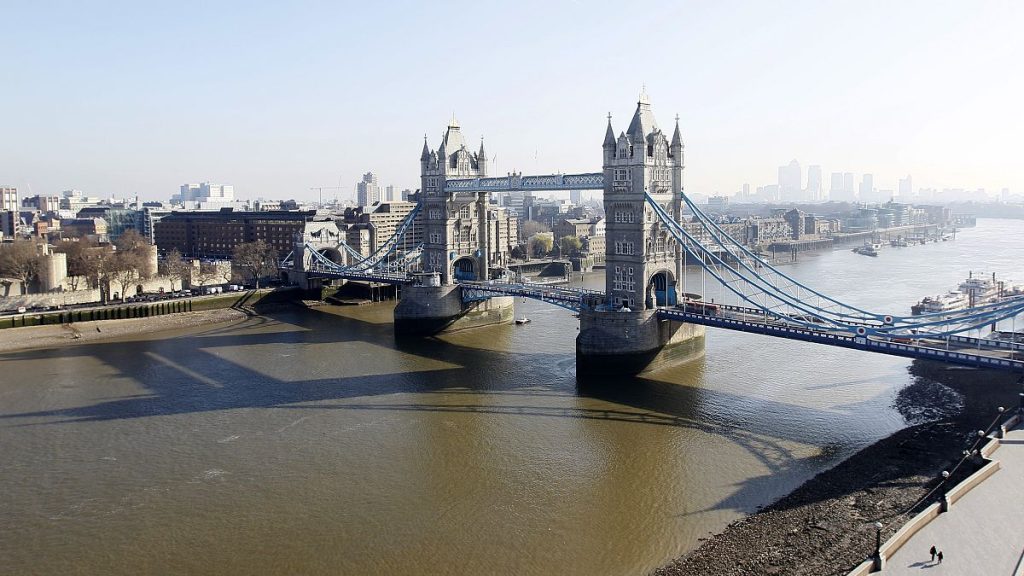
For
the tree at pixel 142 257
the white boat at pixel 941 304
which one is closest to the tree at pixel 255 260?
the tree at pixel 142 257

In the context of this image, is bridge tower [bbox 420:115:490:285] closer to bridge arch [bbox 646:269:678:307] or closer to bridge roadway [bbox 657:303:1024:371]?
bridge arch [bbox 646:269:678:307]

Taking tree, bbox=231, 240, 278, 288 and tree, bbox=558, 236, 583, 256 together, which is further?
tree, bbox=558, 236, 583, 256

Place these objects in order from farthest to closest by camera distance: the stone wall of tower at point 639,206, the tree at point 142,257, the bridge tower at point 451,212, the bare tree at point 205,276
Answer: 1. the bare tree at point 205,276
2. the tree at point 142,257
3. the bridge tower at point 451,212
4. the stone wall of tower at point 639,206

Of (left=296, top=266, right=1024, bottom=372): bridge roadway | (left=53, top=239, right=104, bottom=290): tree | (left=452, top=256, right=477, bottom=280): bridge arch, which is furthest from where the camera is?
(left=53, top=239, right=104, bottom=290): tree

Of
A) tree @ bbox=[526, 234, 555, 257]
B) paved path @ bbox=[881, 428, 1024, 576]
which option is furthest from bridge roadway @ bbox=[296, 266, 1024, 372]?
tree @ bbox=[526, 234, 555, 257]

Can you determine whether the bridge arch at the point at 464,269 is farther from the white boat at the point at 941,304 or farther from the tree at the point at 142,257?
the white boat at the point at 941,304

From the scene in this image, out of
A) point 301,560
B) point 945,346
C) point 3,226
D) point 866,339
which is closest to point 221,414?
point 301,560

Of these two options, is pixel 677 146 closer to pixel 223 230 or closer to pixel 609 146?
pixel 609 146
